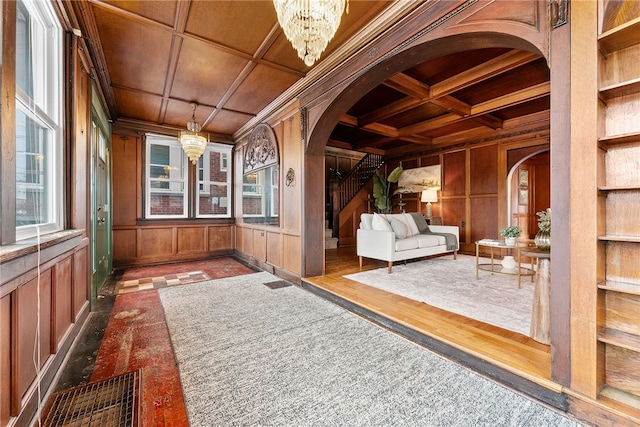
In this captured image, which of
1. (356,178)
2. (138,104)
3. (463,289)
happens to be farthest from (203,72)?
(356,178)

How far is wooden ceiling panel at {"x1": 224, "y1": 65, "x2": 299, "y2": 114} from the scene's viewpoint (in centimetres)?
350

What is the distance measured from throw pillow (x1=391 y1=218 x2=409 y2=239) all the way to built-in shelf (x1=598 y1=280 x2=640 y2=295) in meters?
3.39

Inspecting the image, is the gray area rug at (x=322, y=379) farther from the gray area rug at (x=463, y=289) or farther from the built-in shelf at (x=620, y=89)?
the built-in shelf at (x=620, y=89)

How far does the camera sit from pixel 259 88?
3.91m

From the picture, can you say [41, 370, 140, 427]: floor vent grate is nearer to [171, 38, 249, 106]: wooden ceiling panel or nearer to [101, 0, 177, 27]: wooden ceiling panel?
[101, 0, 177, 27]: wooden ceiling panel

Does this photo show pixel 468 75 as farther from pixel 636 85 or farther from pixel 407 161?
pixel 407 161

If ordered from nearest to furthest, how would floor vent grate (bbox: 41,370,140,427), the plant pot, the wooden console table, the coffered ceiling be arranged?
1. floor vent grate (bbox: 41,370,140,427)
2. the wooden console table
3. the coffered ceiling
4. the plant pot

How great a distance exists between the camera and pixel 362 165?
8023 millimetres

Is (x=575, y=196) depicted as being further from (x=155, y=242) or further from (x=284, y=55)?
(x=155, y=242)

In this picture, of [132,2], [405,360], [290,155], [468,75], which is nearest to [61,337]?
[405,360]

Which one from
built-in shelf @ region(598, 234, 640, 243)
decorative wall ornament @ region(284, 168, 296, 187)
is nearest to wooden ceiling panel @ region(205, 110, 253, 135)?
decorative wall ornament @ region(284, 168, 296, 187)

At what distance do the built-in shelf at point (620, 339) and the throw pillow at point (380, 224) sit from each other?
321 centimetres

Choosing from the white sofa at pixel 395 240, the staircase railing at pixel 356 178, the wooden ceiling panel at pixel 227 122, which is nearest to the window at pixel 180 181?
the wooden ceiling panel at pixel 227 122

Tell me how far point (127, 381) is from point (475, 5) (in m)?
3.57
